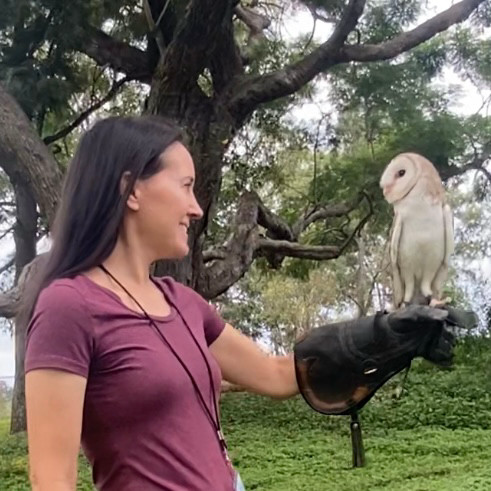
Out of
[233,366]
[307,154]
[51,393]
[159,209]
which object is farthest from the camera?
[307,154]

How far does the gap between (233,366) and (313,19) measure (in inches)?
149

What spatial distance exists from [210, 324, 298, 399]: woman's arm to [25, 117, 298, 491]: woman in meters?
0.11

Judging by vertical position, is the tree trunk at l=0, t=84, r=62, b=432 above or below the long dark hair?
above

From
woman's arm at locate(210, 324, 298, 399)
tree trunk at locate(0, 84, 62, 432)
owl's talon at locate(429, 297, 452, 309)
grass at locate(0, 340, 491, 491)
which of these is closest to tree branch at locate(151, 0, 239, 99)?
tree trunk at locate(0, 84, 62, 432)

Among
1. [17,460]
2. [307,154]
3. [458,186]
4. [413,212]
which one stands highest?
[307,154]

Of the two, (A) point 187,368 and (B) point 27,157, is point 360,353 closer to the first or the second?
(A) point 187,368

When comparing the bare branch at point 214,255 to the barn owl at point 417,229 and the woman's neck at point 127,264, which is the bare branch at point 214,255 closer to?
the barn owl at point 417,229

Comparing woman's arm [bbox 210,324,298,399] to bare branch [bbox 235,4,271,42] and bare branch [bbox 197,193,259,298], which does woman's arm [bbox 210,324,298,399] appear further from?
bare branch [bbox 235,4,271,42]

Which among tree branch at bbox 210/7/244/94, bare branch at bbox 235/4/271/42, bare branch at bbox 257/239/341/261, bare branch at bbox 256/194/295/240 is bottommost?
bare branch at bbox 257/239/341/261

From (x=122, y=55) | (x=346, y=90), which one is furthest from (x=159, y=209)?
(x=346, y=90)

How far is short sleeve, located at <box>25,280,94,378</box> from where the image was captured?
0.84 m

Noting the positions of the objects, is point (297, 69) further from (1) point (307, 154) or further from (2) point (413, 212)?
(2) point (413, 212)

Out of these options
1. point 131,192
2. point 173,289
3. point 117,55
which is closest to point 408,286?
point 173,289

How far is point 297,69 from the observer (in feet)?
13.5
